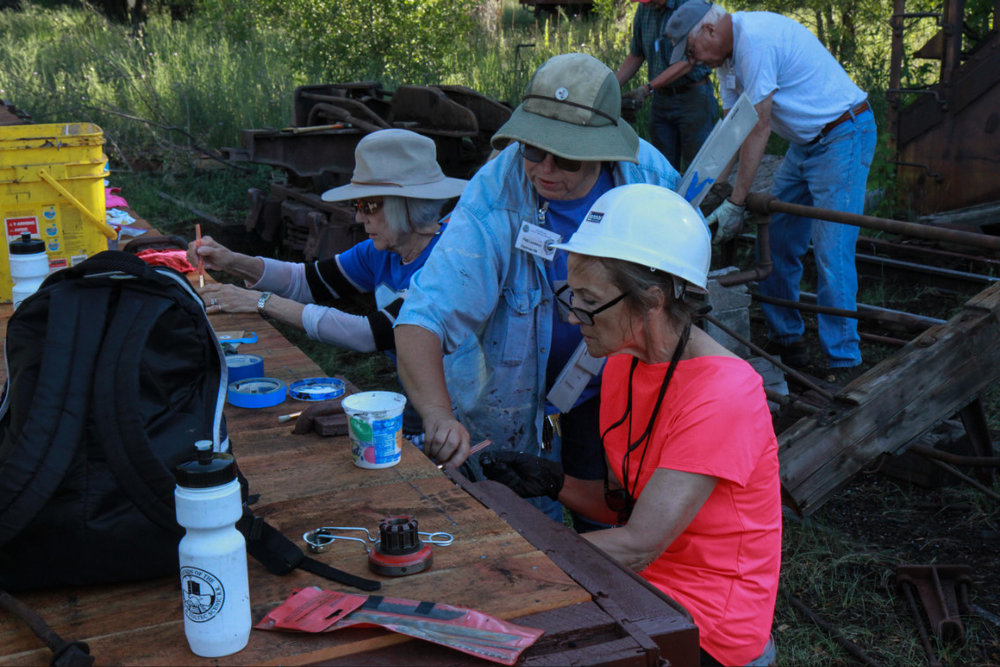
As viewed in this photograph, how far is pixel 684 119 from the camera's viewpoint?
24.0 feet

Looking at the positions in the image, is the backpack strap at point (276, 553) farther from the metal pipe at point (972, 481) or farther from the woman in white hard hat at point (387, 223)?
the metal pipe at point (972, 481)

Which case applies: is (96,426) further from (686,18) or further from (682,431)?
(686,18)

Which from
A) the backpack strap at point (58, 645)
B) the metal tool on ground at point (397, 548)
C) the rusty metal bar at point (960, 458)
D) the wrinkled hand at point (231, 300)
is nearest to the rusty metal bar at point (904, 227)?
the rusty metal bar at point (960, 458)

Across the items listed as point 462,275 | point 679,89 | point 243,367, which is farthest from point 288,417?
point 679,89

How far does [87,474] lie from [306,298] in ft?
7.90

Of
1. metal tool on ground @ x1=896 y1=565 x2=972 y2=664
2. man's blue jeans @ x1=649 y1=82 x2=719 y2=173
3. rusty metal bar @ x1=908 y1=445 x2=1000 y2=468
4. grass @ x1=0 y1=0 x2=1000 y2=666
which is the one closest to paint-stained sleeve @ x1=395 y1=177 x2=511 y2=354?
grass @ x1=0 y1=0 x2=1000 y2=666

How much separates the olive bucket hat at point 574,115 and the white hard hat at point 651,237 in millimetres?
538

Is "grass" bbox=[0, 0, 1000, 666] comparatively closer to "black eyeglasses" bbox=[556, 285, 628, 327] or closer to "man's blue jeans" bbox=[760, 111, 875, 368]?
"man's blue jeans" bbox=[760, 111, 875, 368]

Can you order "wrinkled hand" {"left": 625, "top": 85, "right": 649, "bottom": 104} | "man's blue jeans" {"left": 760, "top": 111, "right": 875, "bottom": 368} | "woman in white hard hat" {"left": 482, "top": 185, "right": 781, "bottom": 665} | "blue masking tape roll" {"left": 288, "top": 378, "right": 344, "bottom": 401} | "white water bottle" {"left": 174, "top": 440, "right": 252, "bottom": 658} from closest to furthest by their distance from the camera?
"white water bottle" {"left": 174, "top": 440, "right": 252, "bottom": 658}
"woman in white hard hat" {"left": 482, "top": 185, "right": 781, "bottom": 665}
"blue masking tape roll" {"left": 288, "top": 378, "right": 344, "bottom": 401}
"man's blue jeans" {"left": 760, "top": 111, "right": 875, "bottom": 368}
"wrinkled hand" {"left": 625, "top": 85, "right": 649, "bottom": 104}

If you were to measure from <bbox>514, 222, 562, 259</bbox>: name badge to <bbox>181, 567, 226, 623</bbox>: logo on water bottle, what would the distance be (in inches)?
62.5

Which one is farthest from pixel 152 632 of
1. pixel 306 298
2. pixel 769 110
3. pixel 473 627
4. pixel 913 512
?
pixel 769 110

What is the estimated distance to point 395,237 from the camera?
3477 millimetres

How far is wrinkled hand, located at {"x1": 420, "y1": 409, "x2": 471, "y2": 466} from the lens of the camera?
252 cm

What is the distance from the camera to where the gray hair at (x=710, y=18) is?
17.1 ft
